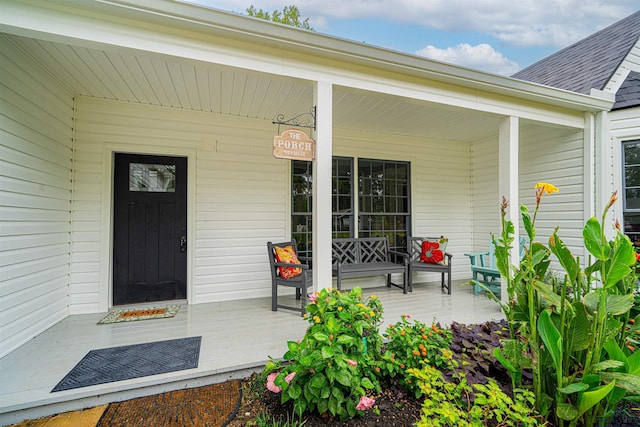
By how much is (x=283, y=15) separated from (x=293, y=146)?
35.3 feet

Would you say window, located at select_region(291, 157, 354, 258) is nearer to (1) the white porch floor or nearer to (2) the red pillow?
(1) the white porch floor

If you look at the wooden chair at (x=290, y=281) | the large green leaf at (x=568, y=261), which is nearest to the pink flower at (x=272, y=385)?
the wooden chair at (x=290, y=281)

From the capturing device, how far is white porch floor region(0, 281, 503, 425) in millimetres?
1865

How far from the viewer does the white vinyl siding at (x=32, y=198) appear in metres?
2.38

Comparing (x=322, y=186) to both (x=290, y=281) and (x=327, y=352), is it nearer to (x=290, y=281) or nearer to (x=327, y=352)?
(x=327, y=352)

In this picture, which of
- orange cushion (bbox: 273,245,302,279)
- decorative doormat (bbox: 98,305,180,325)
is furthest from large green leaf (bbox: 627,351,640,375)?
decorative doormat (bbox: 98,305,180,325)

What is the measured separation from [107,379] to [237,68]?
8.23 feet

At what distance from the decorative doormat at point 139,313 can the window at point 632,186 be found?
6066 mm

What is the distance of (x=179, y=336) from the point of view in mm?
2752

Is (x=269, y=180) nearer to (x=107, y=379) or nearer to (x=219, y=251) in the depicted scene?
(x=219, y=251)

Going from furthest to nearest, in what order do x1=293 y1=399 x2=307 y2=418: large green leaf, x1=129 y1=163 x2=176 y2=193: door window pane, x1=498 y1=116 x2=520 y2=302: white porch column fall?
x1=129 y1=163 x2=176 y2=193: door window pane → x1=498 y1=116 x2=520 y2=302: white porch column → x1=293 y1=399 x2=307 y2=418: large green leaf

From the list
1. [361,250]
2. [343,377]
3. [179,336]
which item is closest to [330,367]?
[343,377]

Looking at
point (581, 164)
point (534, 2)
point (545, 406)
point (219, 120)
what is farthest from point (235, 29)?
point (534, 2)

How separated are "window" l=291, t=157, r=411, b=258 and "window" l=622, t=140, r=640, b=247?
9.38 ft
